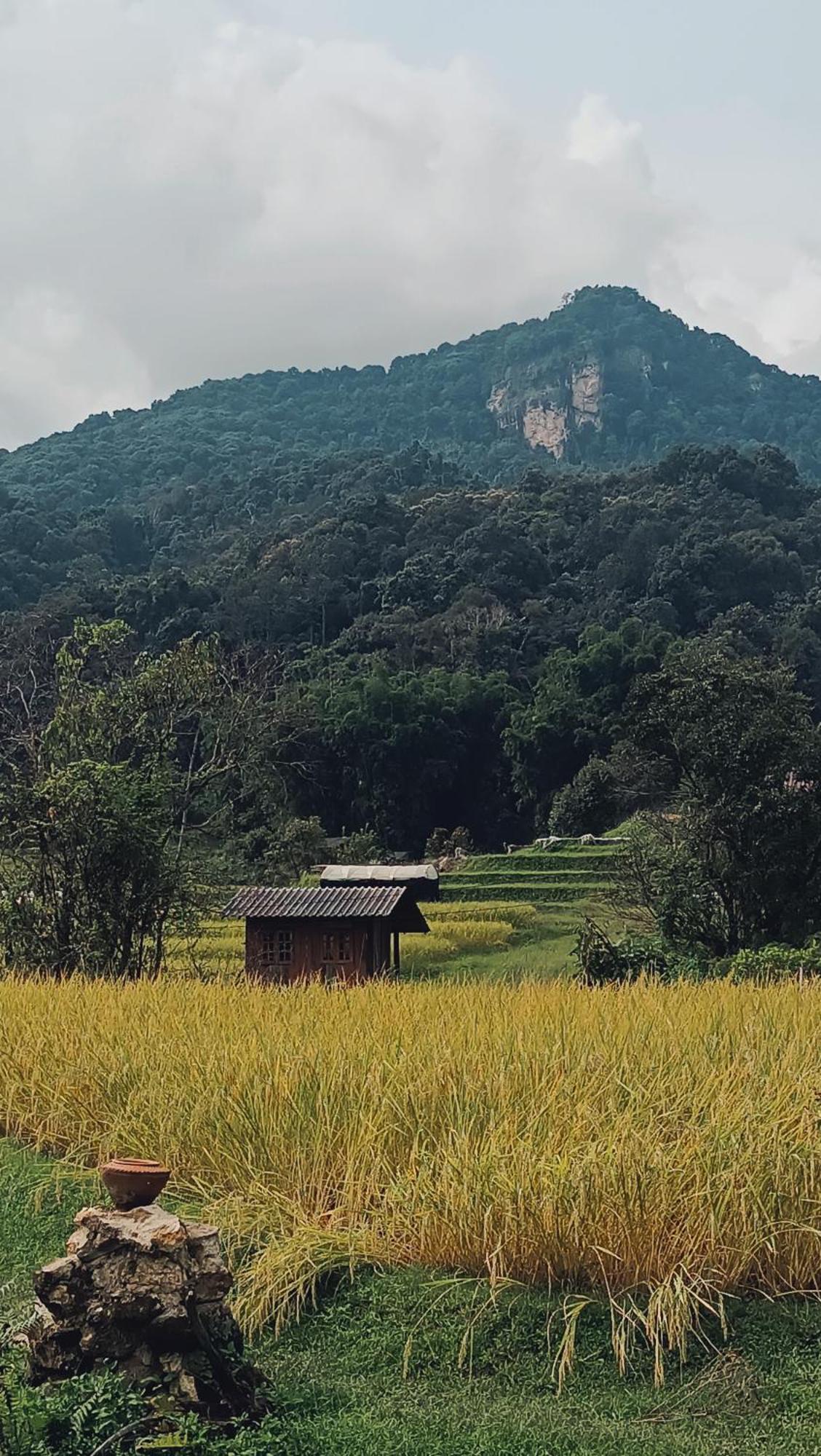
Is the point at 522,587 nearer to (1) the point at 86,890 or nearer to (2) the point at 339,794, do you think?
(2) the point at 339,794

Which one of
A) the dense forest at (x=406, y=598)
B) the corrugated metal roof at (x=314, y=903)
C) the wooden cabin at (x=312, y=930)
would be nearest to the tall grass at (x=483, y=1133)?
the corrugated metal roof at (x=314, y=903)

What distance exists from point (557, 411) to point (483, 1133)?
13872cm

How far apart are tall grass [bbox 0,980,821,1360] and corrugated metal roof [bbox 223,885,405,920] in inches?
324

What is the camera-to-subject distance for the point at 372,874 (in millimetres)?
24172

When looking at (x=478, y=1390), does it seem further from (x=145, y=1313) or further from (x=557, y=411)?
(x=557, y=411)

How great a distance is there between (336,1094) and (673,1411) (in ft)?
7.24

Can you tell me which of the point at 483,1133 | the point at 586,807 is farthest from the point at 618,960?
the point at 586,807

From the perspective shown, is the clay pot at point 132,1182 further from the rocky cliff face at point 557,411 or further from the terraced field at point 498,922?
the rocky cliff face at point 557,411

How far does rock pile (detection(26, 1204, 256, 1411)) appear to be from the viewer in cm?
315

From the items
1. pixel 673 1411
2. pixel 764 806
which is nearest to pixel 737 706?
pixel 764 806

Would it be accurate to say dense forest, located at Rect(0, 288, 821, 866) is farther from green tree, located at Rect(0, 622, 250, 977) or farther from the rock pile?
the rock pile

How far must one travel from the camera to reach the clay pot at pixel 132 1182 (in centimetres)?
336

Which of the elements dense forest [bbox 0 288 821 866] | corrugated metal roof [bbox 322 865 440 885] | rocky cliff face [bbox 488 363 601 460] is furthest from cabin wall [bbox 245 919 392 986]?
rocky cliff face [bbox 488 363 601 460]

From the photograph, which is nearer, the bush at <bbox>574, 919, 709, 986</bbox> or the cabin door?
the bush at <bbox>574, 919, 709, 986</bbox>
